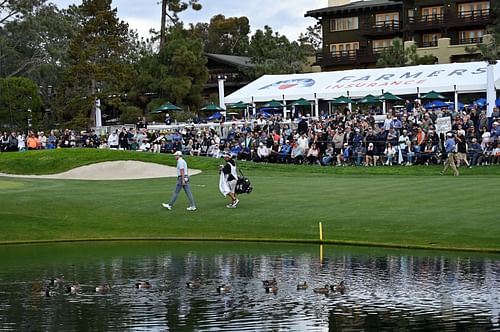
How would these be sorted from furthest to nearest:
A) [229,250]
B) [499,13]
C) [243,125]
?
1. [499,13]
2. [243,125]
3. [229,250]

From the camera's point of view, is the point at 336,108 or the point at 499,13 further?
the point at 499,13

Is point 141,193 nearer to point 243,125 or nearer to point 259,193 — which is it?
point 259,193

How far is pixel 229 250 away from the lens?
999 inches

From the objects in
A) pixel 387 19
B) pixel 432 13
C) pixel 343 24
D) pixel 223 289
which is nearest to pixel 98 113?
pixel 343 24

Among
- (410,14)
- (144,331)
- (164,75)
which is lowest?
(144,331)

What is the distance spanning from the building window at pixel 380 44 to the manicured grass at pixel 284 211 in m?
49.8

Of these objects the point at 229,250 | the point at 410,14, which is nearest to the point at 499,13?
the point at 410,14

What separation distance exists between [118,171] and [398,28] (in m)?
49.5

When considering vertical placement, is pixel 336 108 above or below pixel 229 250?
above

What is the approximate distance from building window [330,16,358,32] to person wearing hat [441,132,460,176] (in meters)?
53.1

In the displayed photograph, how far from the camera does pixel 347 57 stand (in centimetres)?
8906

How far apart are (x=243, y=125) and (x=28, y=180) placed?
50.8 feet

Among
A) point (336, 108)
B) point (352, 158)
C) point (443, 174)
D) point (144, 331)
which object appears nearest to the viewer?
point (144, 331)

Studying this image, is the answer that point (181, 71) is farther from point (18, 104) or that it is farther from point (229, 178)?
point (229, 178)
